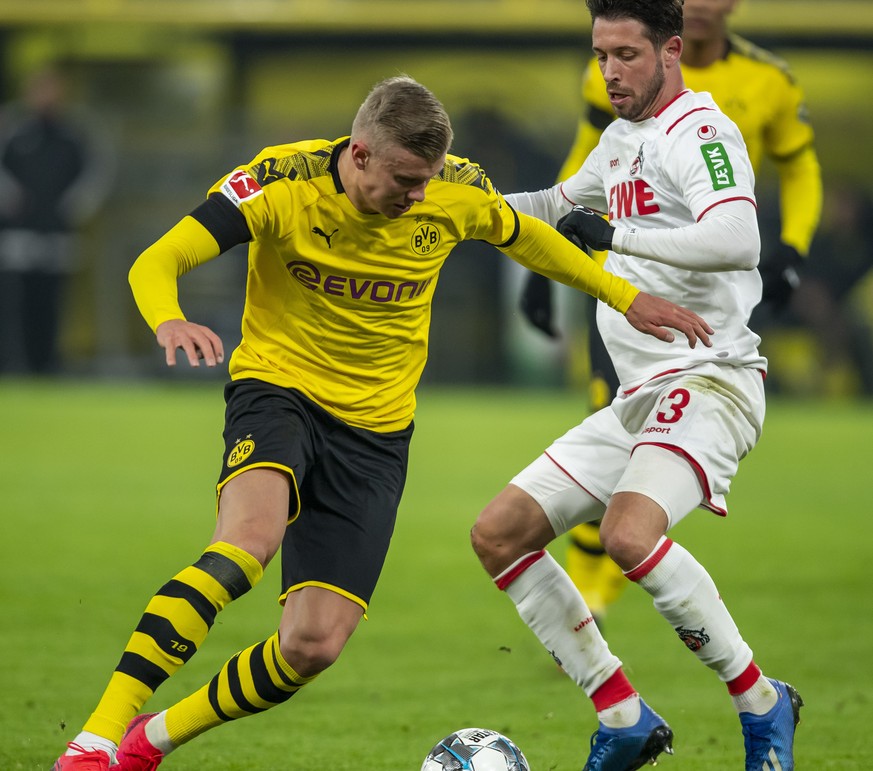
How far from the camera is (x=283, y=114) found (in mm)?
19781

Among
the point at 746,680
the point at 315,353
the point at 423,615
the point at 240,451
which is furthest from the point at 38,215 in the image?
the point at 746,680

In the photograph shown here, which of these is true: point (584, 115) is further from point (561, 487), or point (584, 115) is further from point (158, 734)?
point (158, 734)

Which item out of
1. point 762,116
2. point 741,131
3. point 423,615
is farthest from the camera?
point 423,615

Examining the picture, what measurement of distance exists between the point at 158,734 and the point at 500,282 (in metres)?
13.6

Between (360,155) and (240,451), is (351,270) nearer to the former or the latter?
(360,155)

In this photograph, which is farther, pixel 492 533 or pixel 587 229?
pixel 492 533

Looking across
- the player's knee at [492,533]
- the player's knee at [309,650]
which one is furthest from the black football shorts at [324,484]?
the player's knee at [492,533]

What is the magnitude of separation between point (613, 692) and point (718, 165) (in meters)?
1.57

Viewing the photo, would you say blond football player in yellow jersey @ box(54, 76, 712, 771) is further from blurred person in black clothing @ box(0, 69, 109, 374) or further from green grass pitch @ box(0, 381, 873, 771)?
blurred person in black clothing @ box(0, 69, 109, 374)

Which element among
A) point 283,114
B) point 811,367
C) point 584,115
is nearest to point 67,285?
point 283,114

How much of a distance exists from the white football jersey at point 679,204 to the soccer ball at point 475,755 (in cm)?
116

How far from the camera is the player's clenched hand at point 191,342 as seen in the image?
383 centimetres

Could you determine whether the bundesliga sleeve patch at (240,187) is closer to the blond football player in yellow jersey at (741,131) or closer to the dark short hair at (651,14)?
the dark short hair at (651,14)

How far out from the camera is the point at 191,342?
152 inches
